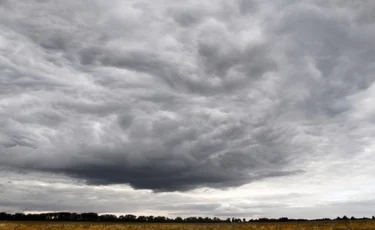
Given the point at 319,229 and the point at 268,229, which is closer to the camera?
the point at 319,229

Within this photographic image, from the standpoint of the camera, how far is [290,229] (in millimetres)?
63625

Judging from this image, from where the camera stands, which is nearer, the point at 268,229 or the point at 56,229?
the point at 56,229

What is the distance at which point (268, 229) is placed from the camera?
206 ft

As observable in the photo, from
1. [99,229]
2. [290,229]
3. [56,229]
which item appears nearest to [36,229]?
[56,229]

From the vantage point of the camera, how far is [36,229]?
5666 cm

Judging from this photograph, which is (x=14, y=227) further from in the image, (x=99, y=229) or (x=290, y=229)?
(x=290, y=229)

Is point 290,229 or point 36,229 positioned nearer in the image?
point 36,229

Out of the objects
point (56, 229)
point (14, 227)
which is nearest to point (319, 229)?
point (56, 229)

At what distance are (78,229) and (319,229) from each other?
37.5m

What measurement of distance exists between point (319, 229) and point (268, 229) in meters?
8.24

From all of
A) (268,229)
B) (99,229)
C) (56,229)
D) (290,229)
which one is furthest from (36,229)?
(290,229)

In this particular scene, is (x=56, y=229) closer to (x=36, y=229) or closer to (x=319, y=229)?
(x=36, y=229)

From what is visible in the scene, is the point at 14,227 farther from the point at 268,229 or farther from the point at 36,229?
the point at 268,229

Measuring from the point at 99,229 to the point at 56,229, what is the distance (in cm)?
782
